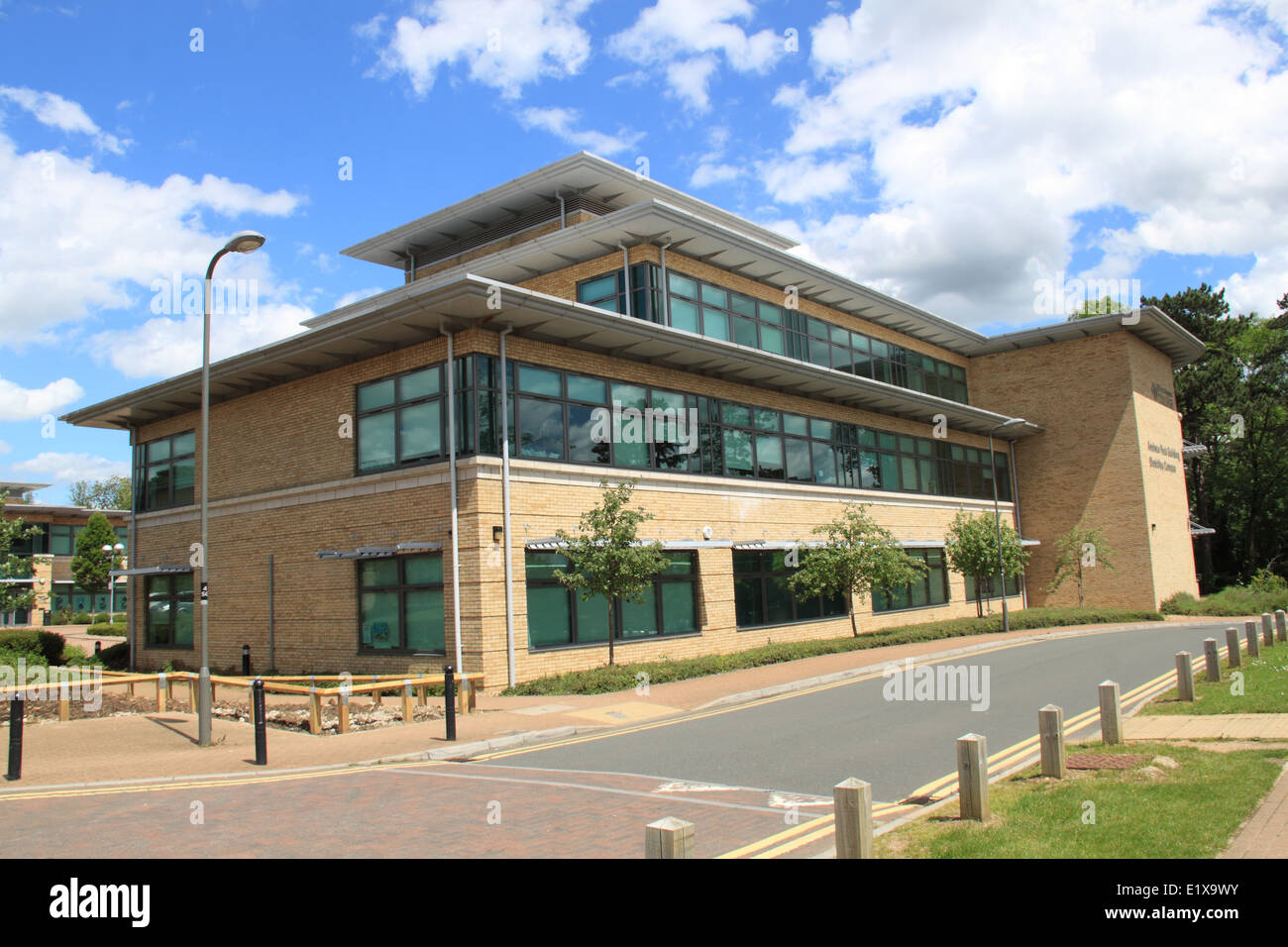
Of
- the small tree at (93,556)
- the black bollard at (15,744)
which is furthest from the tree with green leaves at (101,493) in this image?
the black bollard at (15,744)

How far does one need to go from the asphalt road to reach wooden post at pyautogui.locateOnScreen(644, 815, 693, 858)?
4619 millimetres

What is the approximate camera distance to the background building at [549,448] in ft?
64.0

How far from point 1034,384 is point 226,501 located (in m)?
34.5

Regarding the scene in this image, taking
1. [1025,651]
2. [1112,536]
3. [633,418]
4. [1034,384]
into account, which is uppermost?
[1034,384]

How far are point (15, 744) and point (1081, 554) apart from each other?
3791 cm

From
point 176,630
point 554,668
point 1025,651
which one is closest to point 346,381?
point 554,668

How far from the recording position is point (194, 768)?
38.9 feet

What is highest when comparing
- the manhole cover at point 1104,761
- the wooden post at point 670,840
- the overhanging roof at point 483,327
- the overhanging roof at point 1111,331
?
the overhanging roof at point 1111,331

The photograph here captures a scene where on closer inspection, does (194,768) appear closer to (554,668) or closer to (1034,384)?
(554,668)

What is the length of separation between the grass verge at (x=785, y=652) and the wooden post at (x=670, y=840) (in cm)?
1335

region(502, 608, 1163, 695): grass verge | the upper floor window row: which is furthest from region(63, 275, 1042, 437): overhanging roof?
region(502, 608, 1163, 695): grass verge

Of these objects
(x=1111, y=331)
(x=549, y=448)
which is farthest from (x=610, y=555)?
(x=1111, y=331)

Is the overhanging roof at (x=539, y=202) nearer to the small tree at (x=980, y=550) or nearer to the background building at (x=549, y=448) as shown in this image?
the background building at (x=549, y=448)

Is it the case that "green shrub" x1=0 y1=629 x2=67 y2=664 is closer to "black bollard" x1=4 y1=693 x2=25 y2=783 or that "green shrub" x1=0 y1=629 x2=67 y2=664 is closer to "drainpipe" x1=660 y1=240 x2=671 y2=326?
"black bollard" x1=4 y1=693 x2=25 y2=783
